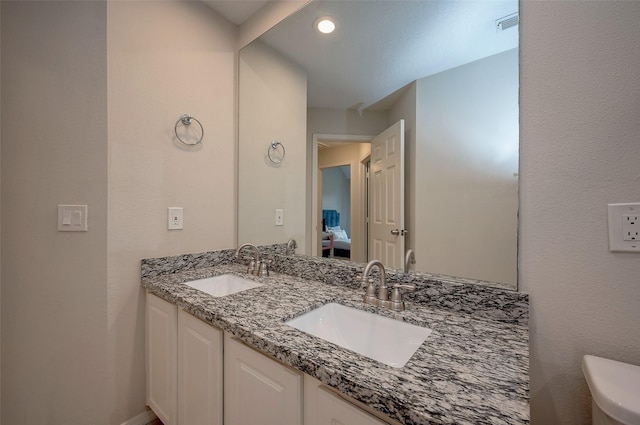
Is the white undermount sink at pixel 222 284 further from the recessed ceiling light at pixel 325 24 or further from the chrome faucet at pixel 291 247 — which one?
the recessed ceiling light at pixel 325 24

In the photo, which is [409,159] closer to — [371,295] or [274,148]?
[371,295]

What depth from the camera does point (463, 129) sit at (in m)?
1.04

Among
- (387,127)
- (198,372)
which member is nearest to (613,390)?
(387,127)

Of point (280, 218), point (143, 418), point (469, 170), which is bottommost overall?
point (143, 418)

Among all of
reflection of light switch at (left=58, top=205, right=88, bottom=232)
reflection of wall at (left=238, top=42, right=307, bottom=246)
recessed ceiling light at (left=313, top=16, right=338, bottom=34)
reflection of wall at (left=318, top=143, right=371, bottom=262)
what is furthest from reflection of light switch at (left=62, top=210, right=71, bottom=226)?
recessed ceiling light at (left=313, top=16, right=338, bottom=34)

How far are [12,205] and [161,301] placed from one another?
0.76 meters

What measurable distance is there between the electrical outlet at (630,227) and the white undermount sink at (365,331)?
58cm

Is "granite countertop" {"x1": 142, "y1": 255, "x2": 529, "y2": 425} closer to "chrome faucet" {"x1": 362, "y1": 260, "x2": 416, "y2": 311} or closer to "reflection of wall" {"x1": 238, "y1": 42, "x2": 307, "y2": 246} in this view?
"chrome faucet" {"x1": 362, "y1": 260, "x2": 416, "y2": 311}

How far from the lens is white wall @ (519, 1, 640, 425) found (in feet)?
2.33

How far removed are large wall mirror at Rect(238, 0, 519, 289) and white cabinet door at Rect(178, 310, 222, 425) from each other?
0.68 metres

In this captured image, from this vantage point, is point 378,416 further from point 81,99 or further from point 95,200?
point 81,99

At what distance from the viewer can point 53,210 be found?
1214 mm

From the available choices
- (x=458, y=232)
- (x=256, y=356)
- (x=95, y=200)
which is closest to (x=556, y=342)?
(x=458, y=232)

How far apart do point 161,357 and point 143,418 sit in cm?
45
